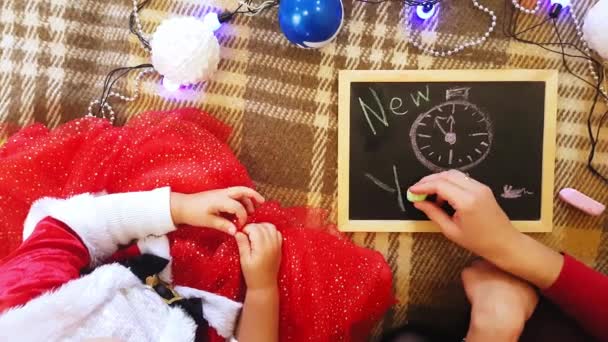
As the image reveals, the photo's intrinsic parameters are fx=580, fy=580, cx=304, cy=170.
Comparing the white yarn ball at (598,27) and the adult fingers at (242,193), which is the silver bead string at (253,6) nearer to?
the adult fingers at (242,193)

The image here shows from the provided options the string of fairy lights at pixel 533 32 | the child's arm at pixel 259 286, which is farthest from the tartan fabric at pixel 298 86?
the child's arm at pixel 259 286

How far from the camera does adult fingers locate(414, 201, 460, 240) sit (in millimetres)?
Result: 783

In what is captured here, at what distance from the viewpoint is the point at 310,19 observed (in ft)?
2.50

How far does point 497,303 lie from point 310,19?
444mm

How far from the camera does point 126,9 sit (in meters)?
0.89

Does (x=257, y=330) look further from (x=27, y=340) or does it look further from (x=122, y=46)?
(x=122, y=46)

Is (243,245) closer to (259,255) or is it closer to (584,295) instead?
(259,255)

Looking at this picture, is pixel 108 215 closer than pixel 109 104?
Yes

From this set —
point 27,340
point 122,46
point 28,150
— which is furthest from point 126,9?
point 27,340

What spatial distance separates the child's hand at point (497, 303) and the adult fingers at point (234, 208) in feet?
1.06

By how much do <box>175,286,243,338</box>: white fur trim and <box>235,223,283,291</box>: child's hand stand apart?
4 centimetres

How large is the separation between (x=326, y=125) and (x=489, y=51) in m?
0.26

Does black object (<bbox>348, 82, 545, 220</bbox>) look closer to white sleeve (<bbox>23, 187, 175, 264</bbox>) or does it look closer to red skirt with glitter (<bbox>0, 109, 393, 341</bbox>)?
red skirt with glitter (<bbox>0, 109, 393, 341</bbox>)

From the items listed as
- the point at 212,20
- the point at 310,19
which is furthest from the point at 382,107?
the point at 212,20
